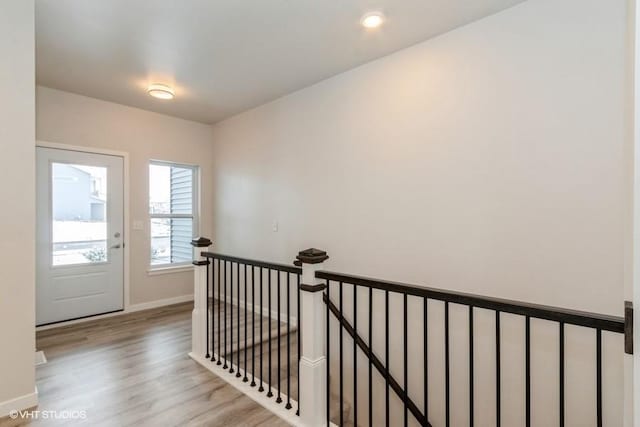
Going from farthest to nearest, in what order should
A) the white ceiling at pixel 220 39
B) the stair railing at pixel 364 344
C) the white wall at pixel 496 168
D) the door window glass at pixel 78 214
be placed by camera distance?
the door window glass at pixel 78 214 → the white ceiling at pixel 220 39 → the white wall at pixel 496 168 → the stair railing at pixel 364 344

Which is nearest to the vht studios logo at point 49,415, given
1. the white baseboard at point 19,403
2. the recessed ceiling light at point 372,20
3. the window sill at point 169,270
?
the white baseboard at point 19,403

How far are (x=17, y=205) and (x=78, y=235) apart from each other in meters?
2.01

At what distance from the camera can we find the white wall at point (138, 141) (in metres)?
3.60

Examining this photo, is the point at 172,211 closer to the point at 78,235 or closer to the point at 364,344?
the point at 78,235

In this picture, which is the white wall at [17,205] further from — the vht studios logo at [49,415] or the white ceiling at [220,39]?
the white ceiling at [220,39]

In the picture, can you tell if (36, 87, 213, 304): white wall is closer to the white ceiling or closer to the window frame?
the window frame

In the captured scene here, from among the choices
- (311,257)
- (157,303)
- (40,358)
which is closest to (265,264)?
(311,257)

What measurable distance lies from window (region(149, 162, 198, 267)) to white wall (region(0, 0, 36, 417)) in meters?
2.41

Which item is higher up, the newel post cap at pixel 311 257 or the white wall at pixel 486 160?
the white wall at pixel 486 160

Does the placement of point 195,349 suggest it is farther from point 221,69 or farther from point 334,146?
point 221,69

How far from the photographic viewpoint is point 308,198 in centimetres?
349

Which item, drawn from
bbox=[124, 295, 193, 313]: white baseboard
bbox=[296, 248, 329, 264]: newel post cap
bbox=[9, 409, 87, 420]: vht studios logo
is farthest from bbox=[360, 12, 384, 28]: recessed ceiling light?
bbox=[124, 295, 193, 313]: white baseboard

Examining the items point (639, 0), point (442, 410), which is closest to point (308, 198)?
point (442, 410)

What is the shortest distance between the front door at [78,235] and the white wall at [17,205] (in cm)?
181
